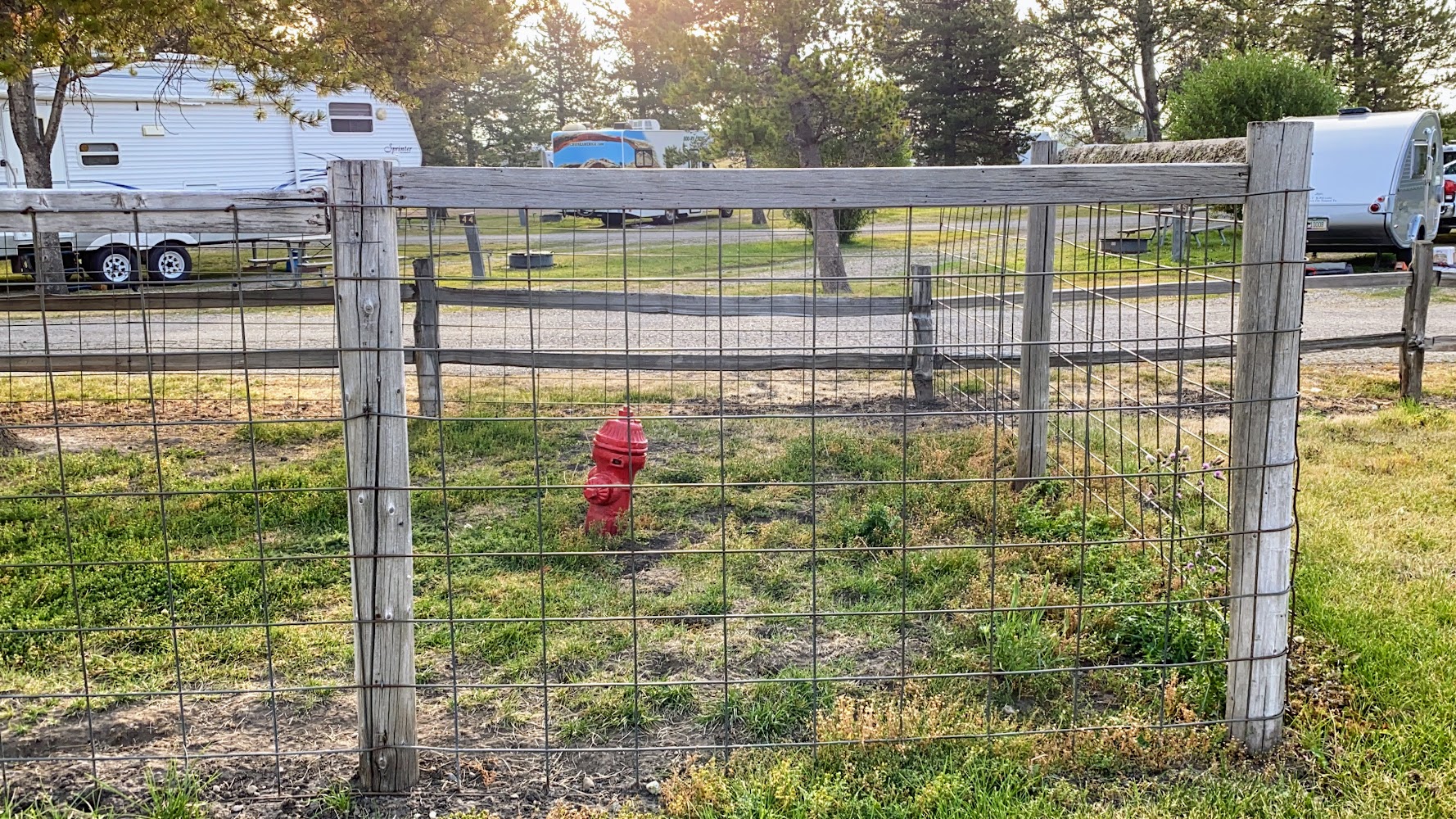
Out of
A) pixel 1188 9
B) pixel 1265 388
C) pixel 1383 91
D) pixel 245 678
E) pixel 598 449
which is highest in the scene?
pixel 1188 9

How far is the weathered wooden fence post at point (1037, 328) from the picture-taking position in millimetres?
6004

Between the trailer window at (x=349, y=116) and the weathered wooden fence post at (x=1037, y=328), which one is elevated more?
the trailer window at (x=349, y=116)

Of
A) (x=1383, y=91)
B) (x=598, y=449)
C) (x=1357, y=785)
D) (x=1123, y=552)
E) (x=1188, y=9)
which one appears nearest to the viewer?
(x=1357, y=785)

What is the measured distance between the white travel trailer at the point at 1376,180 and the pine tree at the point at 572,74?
43.2 metres

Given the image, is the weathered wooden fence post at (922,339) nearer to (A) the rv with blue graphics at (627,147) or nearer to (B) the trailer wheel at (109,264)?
(B) the trailer wheel at (109,264)

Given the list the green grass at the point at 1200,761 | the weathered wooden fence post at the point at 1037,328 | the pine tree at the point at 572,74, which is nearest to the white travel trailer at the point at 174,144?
the weathered wooden fence post at the point at 1037,328

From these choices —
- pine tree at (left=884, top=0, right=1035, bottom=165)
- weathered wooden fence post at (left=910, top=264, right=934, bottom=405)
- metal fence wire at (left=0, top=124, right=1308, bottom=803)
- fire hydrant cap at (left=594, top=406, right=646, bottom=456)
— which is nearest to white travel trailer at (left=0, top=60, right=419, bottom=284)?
weathered wooden fence post at (left=910, top=264, right=934, bottom=405)

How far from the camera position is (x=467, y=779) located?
11.5ft

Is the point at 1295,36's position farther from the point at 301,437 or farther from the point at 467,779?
the point at 467,779

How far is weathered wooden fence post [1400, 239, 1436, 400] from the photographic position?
8.60 meters

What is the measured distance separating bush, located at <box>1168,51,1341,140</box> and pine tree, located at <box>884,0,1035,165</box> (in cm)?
1238

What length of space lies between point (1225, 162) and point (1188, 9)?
117 ft

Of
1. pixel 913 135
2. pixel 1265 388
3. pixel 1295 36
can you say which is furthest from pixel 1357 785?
pixel 913 135

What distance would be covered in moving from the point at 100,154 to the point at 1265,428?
18827 millimetres
